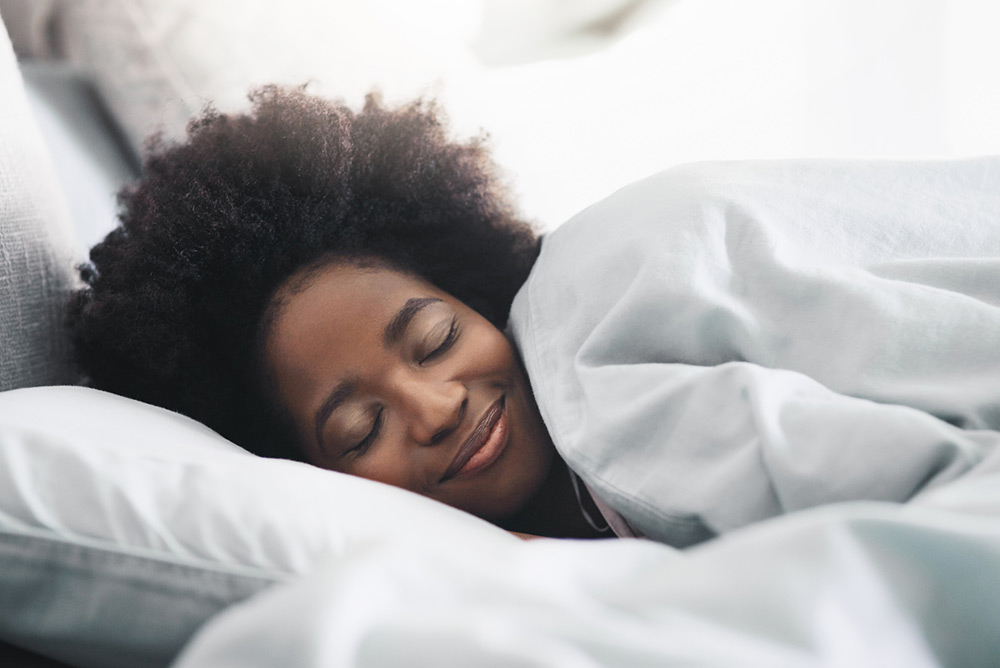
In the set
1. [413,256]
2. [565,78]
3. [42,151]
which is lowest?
[413,256]

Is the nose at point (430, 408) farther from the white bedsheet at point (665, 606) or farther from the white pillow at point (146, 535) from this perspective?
the white bedsheet at point (665, 606)

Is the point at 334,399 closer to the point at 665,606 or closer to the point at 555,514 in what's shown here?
the point at 555,514

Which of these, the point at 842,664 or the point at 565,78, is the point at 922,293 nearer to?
the point at 842,664

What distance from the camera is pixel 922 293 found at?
22.6 inches

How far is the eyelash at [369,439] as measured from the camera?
0.70 metres

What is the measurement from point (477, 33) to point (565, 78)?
0.19 meters

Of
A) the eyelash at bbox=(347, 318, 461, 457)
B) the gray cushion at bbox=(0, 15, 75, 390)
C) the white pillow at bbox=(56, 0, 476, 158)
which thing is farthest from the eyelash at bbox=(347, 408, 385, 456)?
the white pillow at bbox=(56, 0, 476, 158)

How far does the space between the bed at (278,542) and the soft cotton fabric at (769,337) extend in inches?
1.9

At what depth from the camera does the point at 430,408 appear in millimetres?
673

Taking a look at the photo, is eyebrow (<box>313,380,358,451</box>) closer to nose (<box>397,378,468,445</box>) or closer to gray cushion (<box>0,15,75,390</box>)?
nose (<box>397,378,468,445</box>)

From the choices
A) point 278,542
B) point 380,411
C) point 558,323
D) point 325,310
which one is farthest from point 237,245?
point 278,542

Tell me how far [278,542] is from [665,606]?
0.20m

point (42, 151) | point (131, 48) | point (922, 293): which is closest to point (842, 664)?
point (922, 293)

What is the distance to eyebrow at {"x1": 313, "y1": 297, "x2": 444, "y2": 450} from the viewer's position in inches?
27.8
